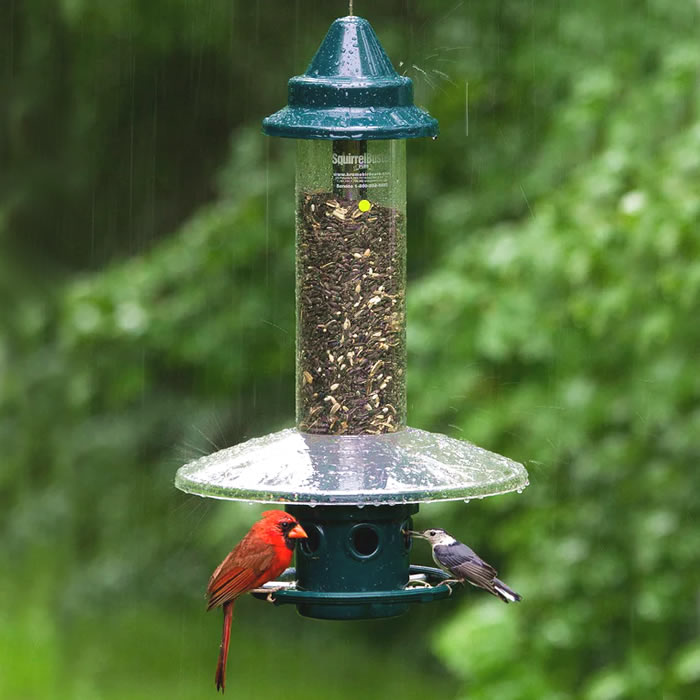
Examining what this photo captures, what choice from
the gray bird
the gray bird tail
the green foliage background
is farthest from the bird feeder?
the green foliage background

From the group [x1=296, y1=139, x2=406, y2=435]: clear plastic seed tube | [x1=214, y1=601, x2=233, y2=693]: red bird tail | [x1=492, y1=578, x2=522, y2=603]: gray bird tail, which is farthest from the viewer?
[x1=296, y1=139, x2=406, y2=435]: clear plastic seed tube

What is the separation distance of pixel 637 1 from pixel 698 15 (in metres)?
0.38

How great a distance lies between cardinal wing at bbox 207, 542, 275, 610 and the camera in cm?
373

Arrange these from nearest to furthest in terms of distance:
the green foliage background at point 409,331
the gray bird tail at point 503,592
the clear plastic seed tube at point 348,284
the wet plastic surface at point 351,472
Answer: the wet plastic surface at point 351,472, the gray bird tail at point 503,592, the clear plastic seed tube at point 348,284, the green foliage background at point 409,331

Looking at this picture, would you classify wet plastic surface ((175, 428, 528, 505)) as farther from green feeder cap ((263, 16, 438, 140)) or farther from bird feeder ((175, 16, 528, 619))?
green feeder cap ((263, 16, 438, 140))

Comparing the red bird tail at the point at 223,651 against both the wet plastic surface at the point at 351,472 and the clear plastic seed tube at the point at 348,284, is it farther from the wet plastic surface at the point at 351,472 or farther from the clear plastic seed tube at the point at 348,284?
the clear plastic seed tube at the point at 348,284

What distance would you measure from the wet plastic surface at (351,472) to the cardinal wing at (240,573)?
0.21m

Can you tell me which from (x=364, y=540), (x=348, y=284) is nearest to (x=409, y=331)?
(x=348, y=284)

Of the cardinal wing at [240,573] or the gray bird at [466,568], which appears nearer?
the cardinal wing at [240,573]

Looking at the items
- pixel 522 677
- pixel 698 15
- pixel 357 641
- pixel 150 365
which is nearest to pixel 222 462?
pixel 522 677

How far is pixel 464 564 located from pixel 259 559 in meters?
0.53

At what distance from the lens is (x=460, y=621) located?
6.73m

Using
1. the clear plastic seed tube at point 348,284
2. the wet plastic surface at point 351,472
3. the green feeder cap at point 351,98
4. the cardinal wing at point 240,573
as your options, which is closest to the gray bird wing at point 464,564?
the wet plastic surface at point 351,472

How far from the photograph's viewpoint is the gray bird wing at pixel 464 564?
389cm
